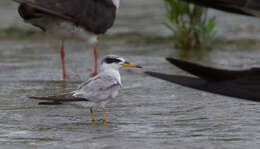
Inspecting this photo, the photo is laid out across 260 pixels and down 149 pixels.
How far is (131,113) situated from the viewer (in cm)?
528

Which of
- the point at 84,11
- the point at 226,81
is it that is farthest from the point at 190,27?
the point at 226,81

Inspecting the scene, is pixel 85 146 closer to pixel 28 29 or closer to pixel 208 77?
pixel 208 77

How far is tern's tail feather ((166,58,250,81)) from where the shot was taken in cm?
282

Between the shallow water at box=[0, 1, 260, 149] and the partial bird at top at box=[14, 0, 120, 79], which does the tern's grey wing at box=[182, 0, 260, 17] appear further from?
the partial bird at top at box=[14, 0, 120, 79]

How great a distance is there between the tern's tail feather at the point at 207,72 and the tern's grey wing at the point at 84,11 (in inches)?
93.4

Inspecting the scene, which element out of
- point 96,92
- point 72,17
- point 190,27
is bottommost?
point 190,27

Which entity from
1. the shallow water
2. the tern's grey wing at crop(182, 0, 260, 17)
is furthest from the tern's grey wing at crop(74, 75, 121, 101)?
the tern's grey wing at crop(182, 0, 260, 17)

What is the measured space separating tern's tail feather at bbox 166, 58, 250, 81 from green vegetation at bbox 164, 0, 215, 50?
5.55 m

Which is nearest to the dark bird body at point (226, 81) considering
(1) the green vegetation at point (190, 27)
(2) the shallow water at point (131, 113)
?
(2) the shallow water at point (131, 113)

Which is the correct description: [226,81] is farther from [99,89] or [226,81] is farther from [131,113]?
[131,113]

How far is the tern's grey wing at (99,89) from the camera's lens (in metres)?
4.95

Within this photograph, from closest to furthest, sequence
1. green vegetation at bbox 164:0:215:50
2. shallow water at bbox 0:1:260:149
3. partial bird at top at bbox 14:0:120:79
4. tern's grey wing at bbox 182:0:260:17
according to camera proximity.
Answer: tern's grey wing at bbox 182:0:260:17 < shallow water at bbox 0:1:260:149 < partial bird at top at bbox 14:0:120:79 < green vegetation at bbox 164:0:215:50

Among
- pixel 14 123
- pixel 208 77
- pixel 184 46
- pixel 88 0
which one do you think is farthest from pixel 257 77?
pixel 184 46

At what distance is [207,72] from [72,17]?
3315 mm
